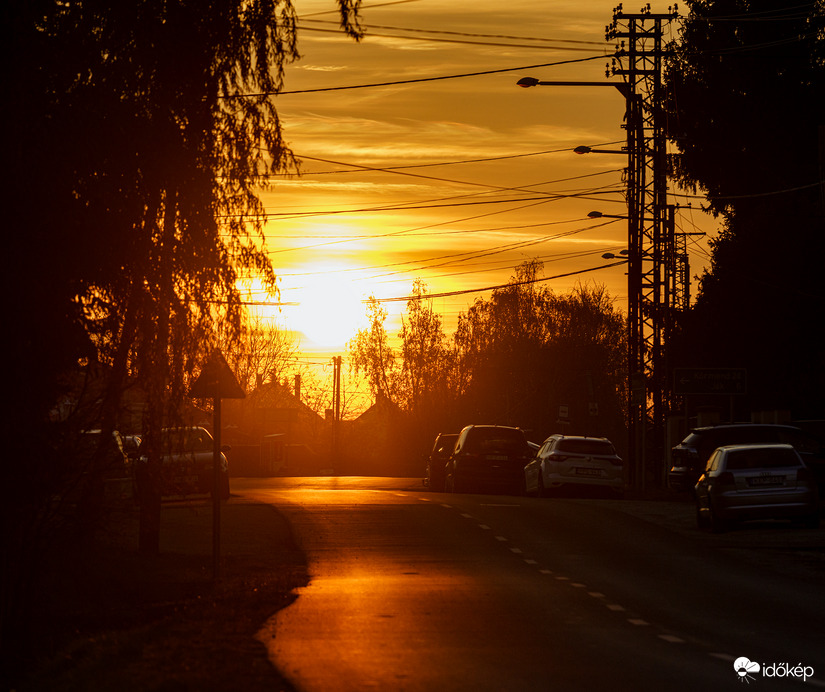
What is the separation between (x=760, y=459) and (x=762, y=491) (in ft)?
2.03

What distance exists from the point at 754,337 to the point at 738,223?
5.92 m

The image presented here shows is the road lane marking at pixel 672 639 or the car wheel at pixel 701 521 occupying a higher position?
the car wheel at pixel 701 521

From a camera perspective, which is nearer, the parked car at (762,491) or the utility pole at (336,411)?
the parked car at (762,491)

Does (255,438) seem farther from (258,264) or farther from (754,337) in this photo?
(258,264)

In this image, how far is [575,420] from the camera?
79750 millimetres

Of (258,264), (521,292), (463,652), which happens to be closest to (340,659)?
(463,652)

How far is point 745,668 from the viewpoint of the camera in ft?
30.9

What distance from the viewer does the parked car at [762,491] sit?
23203mm

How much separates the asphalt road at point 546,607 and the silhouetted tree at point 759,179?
25.7 metres

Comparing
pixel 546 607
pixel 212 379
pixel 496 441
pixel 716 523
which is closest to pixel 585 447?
pixel 496 441

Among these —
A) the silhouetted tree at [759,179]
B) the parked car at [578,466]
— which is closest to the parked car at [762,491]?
the parked car at [578,466]

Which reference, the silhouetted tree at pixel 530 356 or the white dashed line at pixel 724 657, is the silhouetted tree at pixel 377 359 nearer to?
the silhouetted tree at pixel 530 356

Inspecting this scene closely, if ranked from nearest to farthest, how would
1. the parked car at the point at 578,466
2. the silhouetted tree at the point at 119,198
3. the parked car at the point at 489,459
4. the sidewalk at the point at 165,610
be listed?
1. the sidewalk at the point at 165,610
2. the silhouetted tree at the point at 119,198
3. the parked car at the point at 578,466
4. the parked car at the point at 489,459

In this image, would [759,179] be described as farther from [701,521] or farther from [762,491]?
[762,491]
